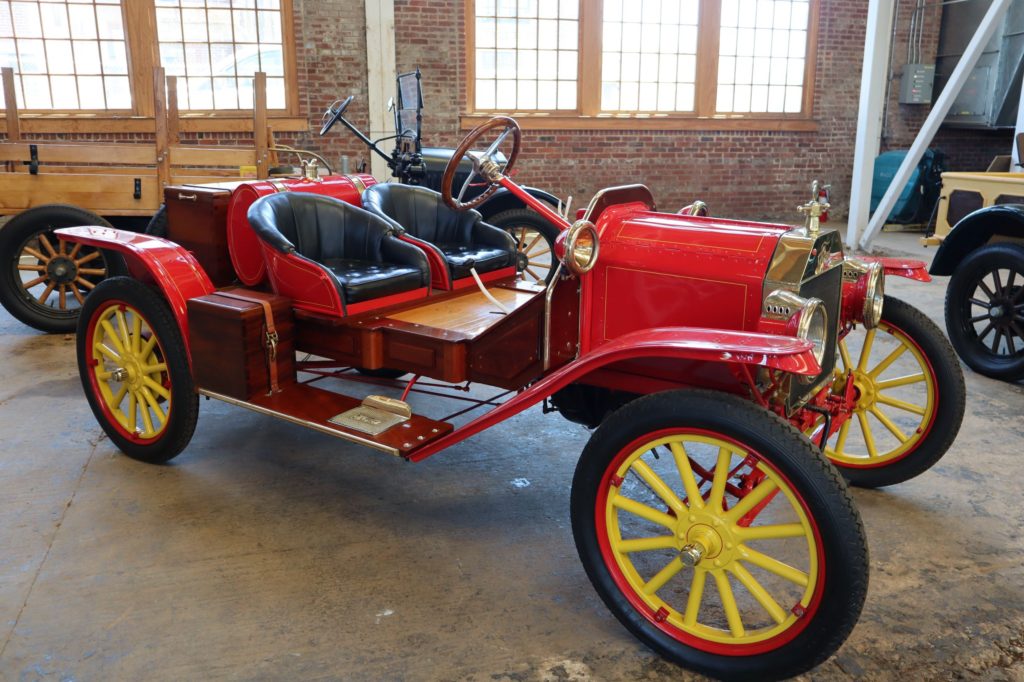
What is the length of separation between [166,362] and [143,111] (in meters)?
6.50

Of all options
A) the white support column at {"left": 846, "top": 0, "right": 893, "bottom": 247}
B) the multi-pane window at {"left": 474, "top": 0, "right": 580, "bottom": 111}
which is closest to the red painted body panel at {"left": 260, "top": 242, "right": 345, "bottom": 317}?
the white support column at {"left": 846, "top": 0, "right": 893, "bottom": 247}

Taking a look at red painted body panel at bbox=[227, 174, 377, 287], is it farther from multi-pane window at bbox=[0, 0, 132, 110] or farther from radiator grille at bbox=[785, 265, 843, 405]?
multi-pane window at bbox=[0, 0, 132, 110]

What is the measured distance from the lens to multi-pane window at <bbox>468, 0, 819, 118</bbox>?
933 centimetres

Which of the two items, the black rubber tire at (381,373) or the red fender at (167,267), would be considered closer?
the red fender at (167,267)

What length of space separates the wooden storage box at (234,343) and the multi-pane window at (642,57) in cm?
686

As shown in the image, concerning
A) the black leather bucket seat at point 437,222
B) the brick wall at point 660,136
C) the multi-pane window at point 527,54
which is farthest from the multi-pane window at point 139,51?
the black leather bucket seat at point 437,222

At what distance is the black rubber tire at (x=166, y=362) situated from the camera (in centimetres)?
296

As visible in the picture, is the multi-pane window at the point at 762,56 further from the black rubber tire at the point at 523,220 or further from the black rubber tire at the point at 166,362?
the black rubber tire at the point at 166,362

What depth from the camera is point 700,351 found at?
1.91 m

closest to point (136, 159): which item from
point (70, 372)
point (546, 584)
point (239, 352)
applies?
point (70, 372)

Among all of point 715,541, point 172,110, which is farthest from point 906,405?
point 172,110

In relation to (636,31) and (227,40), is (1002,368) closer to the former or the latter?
(636,31)

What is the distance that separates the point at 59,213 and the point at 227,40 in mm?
4501

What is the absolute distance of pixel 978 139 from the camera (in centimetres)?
1056
